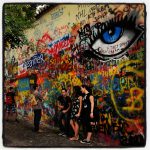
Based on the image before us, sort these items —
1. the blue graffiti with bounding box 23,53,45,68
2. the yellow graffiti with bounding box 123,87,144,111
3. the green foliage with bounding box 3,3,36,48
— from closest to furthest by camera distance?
1. the yellow graffiti with bounding box 123,87,144,111
2. the green foliage with bounding box 3,3,36,48
3. the blue graffiti with bounding box 23,53,45,68

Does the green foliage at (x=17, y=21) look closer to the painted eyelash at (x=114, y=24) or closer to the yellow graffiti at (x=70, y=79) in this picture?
the yellow graffiti at (x=70, y=79)

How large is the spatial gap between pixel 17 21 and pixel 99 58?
5.76 ft

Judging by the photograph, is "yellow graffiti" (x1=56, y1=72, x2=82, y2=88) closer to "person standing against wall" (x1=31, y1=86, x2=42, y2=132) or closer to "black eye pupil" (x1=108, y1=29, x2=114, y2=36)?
"person standing against wall" (x1=31, y1=86, x2=42, y2=132)

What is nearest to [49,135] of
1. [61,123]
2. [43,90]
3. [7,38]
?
[61,123]

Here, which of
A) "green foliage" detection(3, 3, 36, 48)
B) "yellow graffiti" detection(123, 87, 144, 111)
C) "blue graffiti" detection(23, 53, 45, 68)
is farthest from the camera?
"blue graffiti" detection(23, 53, 45, 68)

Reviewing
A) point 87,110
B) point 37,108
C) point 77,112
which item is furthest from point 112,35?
point 37,108

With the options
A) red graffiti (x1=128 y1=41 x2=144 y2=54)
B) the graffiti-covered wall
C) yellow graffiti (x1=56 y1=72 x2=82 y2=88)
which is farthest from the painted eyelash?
yellow graffiti (x1=56 y1=72 x2=82 y2=88)

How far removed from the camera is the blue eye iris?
28.8ft

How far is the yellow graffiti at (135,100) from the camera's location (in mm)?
8688

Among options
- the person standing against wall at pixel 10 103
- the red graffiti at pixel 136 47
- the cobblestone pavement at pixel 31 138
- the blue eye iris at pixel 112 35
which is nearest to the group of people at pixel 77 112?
the cobblestone pavement at pixel 31 138

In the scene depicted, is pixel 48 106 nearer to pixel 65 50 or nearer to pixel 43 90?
pixel 43 90

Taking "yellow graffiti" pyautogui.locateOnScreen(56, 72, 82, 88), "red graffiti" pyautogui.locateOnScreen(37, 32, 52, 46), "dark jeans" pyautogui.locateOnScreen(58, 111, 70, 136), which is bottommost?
"dark jeans" pyautogui.locateOnScreen(58, 111, 70, 136)

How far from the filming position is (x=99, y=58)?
28.9 ft

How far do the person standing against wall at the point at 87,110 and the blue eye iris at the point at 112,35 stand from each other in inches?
38.9
